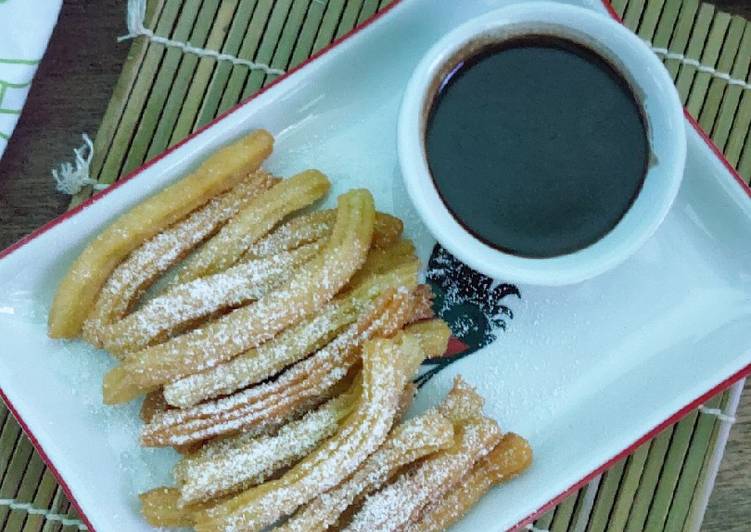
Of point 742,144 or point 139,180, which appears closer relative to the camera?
point 139,180

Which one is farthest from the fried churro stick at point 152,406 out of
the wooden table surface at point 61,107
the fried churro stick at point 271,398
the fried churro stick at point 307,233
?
the wooden table surface at point 61,107

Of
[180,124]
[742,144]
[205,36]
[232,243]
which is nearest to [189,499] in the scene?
[232,243]

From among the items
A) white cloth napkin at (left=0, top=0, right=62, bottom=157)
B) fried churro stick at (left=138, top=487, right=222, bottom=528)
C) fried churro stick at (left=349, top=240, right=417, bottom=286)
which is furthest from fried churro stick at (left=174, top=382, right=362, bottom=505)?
white cloth napkin at (left=0, top=0, right=62, bottom=157)

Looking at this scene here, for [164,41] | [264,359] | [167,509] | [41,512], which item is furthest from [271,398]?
[164,41]

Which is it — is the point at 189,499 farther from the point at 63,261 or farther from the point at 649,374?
the point at 649,374

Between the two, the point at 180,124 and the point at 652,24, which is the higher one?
the point at 652,24

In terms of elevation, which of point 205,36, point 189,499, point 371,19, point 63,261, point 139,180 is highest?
point 371,19

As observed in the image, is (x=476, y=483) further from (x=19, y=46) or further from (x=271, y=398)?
(x=19, y=46)

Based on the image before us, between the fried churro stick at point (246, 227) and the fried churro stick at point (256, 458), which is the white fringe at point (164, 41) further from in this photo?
the fried churro stick at point (256, 458)
